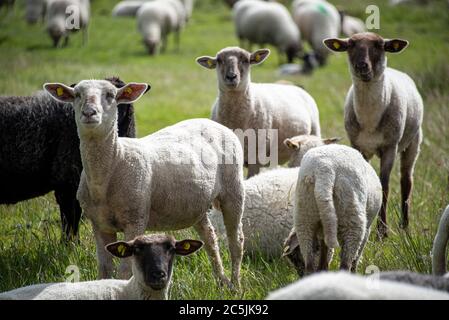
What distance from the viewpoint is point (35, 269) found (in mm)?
7281

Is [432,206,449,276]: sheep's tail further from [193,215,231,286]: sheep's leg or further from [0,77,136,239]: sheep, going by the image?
[0,77,136,239]: sheep

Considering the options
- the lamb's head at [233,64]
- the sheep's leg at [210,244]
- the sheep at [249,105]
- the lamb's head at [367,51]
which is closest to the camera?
the sheep's leg at [210,244]

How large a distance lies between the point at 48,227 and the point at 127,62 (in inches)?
622

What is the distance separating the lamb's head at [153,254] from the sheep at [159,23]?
2069cm

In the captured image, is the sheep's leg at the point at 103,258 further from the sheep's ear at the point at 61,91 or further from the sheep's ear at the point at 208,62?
the sheep's ear at the point at 208,62

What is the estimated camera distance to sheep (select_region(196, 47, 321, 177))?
31.1 feet

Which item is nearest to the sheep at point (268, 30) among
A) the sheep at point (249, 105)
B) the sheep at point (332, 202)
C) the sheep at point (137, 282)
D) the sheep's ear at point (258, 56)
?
the sheep at point (249, 105)

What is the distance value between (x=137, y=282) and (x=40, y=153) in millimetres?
2892

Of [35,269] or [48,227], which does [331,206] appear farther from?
[48,227]

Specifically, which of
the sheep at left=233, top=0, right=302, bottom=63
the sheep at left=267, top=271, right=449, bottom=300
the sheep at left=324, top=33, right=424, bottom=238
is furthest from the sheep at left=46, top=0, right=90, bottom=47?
the sheep at left=267, top=271, right=449, bottom=300

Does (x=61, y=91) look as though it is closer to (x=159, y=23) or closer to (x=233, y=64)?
(x=233, y=64)

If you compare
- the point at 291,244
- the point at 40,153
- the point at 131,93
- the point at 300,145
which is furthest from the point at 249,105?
the point at 131,93

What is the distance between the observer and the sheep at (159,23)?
2630 cm
